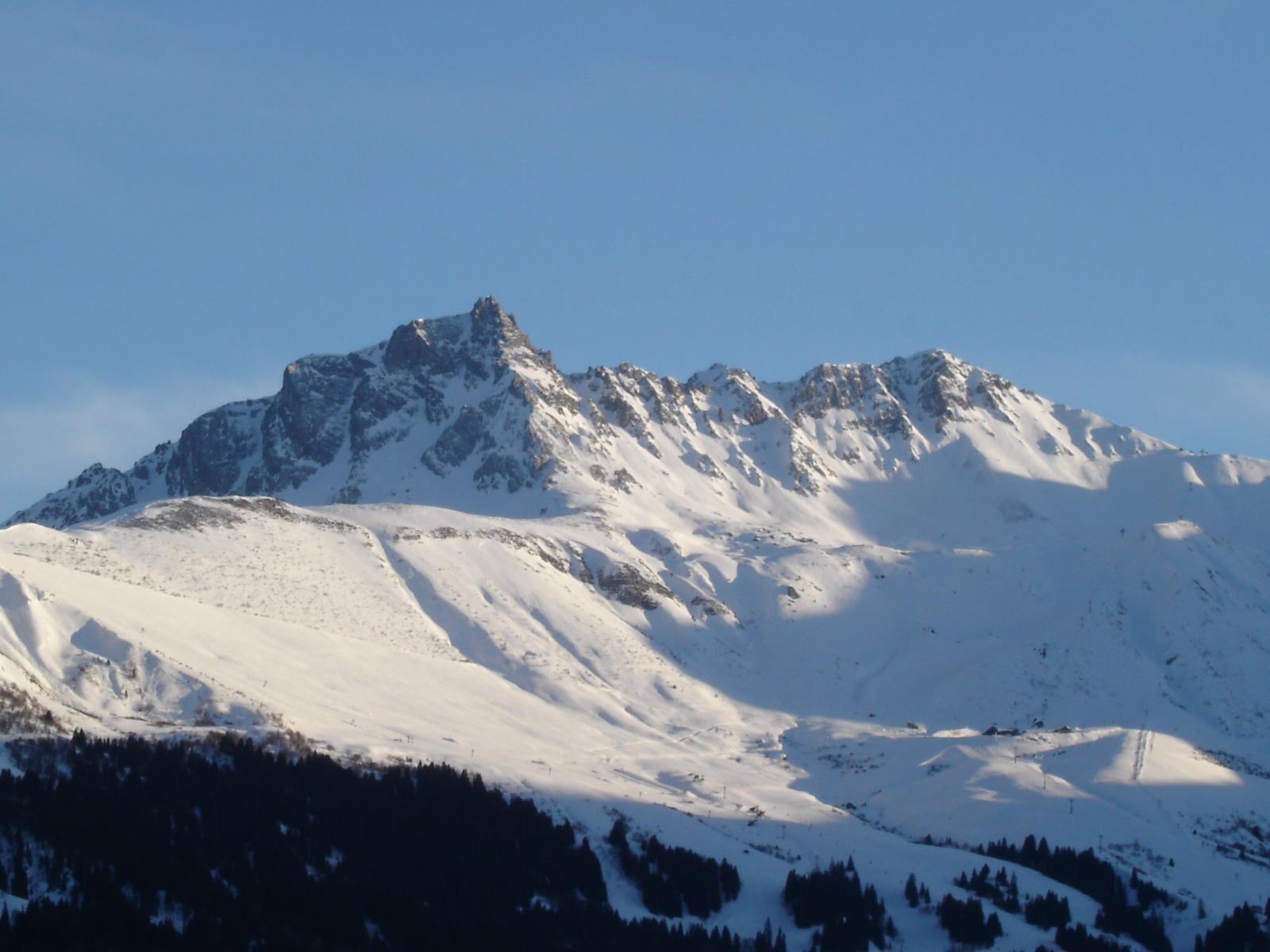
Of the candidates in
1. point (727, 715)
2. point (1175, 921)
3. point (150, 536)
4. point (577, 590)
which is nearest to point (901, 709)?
point (727, 715)

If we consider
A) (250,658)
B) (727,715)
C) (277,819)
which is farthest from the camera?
(727,715)

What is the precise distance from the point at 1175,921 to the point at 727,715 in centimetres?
6514

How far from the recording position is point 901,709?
176375 mm

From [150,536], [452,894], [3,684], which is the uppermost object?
[150,536]

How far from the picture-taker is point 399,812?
105062 mm

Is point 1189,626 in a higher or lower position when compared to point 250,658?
higher

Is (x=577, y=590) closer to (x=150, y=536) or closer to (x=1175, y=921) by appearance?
(x=150, y=536)

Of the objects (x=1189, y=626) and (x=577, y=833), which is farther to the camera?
(x=1189, y=626)

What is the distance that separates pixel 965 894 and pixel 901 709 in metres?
68.3

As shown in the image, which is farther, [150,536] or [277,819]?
[150,536]

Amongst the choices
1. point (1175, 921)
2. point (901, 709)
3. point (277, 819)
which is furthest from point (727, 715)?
point (277, 819)

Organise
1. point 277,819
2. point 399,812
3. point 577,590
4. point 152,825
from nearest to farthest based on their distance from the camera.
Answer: point 152,825, point 277,819, point 399,812, point 577,590

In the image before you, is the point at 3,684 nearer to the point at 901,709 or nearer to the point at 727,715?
the point at 727,715

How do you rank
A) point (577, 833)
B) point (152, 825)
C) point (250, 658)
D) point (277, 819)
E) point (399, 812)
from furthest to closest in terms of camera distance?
1. point (250, 658)
2. point (577, 833)
3. point (399, 812)
4. point (277, 819)
5. point (152, 825)
